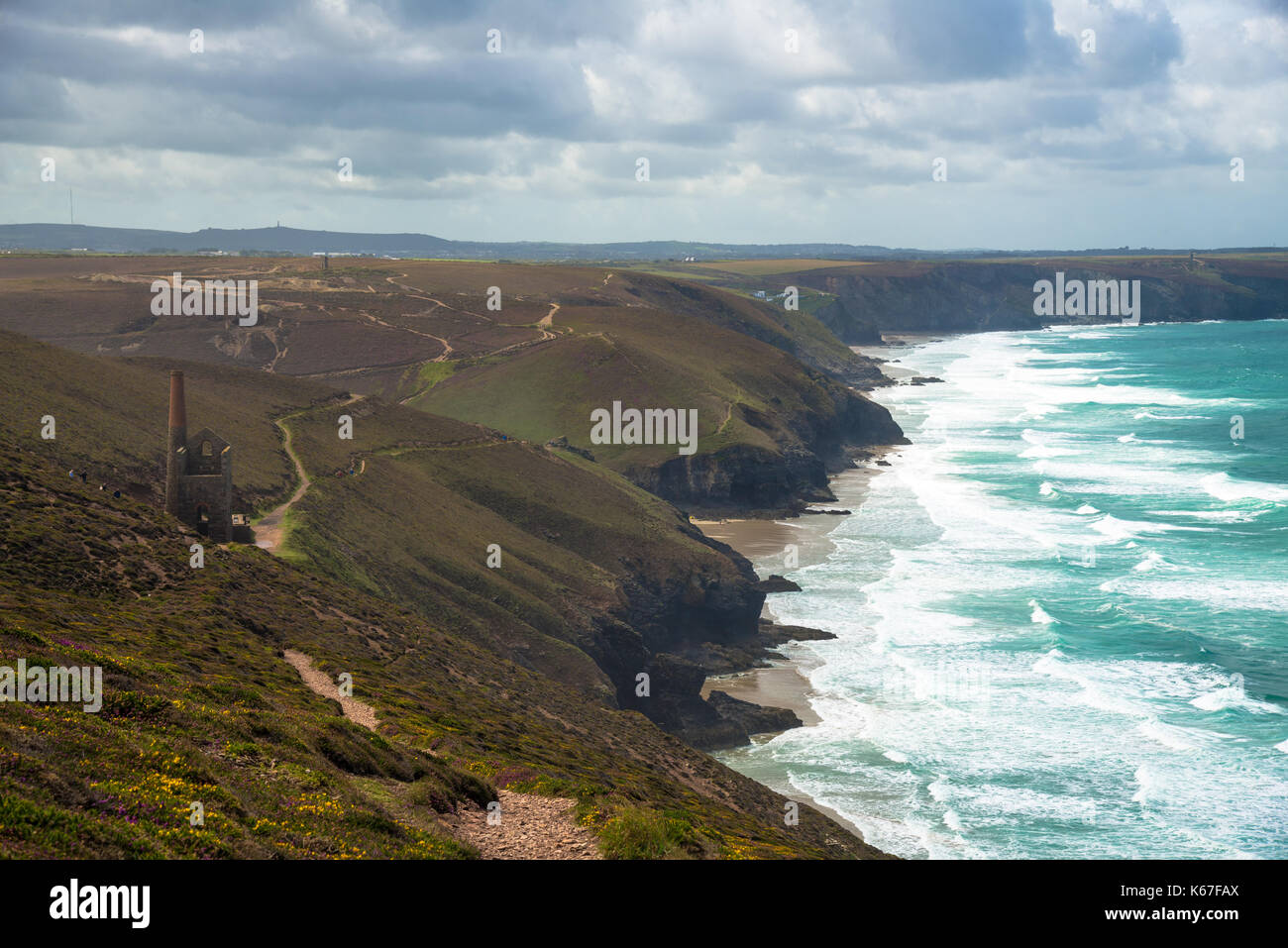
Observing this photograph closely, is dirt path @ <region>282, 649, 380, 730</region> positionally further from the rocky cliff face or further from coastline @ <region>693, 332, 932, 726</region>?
the rocky cliff face

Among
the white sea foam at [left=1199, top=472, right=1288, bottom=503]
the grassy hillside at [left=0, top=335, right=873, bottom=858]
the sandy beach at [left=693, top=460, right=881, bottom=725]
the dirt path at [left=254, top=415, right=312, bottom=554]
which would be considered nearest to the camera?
the grassy hillside at [left=0, top=335, right=873, bottom=858]

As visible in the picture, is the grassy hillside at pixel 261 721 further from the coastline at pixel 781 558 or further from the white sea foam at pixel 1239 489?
the white sea foam at pixel 1239 489

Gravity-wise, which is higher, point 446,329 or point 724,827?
point 446,329

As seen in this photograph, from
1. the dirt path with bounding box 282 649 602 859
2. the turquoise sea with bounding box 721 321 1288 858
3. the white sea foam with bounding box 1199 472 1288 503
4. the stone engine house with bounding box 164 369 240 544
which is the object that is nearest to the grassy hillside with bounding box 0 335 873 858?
the dirt path with bounding box 282 649 602 859
